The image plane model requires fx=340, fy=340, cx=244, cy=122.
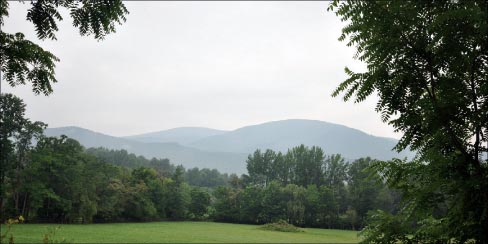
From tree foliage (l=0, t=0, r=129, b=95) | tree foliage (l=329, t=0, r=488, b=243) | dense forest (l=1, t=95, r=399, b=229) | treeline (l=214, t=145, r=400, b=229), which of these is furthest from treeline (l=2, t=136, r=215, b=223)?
tree foliage (l=329, t=0, r=488, b=243)

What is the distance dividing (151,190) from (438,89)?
83774mm

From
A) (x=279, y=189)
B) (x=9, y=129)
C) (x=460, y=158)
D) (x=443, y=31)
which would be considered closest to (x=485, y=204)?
(x=460, y=158)

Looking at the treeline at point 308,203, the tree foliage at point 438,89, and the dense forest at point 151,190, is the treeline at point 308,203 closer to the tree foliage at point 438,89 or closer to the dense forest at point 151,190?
the dense forest at point 151,190

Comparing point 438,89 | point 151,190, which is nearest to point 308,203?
point 151,190

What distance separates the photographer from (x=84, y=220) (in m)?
61.7

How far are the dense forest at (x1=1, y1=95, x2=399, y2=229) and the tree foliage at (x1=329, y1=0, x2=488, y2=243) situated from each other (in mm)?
38701

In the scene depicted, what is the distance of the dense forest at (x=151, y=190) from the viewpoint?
55.9 meters

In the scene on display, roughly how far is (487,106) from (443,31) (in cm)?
A: 78

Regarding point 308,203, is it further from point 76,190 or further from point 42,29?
point 42,29

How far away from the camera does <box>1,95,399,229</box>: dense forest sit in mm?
55906

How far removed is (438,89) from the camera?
3.15 meters

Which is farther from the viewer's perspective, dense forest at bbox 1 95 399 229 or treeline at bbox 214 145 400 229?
treeline at bbox 214 145 400 229

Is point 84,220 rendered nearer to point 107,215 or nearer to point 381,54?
point 107,215

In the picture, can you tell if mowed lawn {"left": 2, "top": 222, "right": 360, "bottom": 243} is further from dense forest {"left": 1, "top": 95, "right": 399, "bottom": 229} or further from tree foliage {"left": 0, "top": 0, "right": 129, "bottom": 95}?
tree foliage {"left": 0, "top": 0, "right": 129, "bottom": 95}
